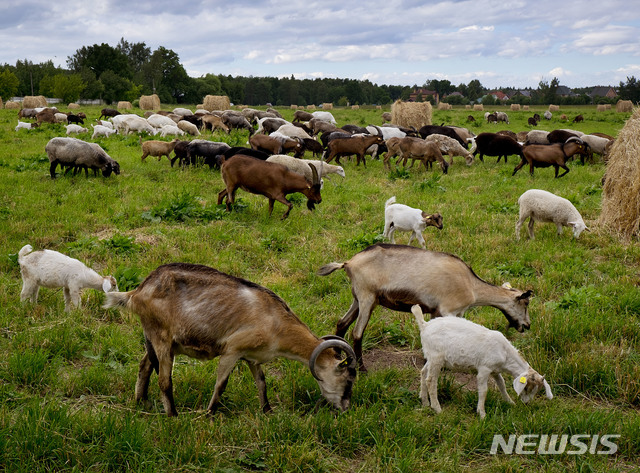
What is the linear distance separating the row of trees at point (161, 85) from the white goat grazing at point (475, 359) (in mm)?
66743

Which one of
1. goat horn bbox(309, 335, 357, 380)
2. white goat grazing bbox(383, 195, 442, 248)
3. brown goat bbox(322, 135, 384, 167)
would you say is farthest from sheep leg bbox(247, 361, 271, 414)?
brown goat bbox(322, 135, 384, 167)

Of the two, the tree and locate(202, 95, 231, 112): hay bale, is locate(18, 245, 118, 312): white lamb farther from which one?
the tree

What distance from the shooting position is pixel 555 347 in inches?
232

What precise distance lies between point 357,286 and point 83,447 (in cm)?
303

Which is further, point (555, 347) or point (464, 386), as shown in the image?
point (555, 347)

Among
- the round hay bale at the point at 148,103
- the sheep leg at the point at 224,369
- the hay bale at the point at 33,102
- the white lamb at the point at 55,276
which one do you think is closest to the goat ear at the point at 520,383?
the sheep leg at the point at 224,369

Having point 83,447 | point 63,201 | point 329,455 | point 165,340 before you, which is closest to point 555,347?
point 329,455

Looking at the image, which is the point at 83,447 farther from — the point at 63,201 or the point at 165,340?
the point at 63,201

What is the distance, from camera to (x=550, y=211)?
10156 mm

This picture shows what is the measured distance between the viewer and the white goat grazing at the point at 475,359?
473cm

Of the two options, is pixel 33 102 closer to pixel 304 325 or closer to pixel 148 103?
pixel 148 103

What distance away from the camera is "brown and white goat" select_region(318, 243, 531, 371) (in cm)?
558

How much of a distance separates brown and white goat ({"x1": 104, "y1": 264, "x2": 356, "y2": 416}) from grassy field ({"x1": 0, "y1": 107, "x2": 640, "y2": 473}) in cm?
27

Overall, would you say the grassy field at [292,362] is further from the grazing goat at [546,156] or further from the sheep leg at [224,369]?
the grazing goat at [546,156]
